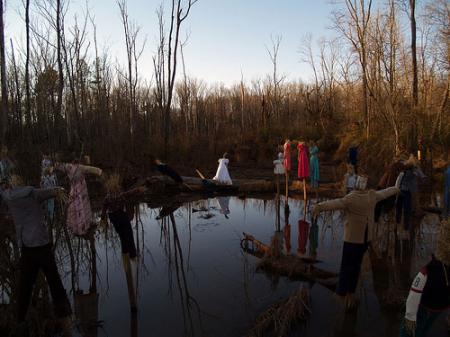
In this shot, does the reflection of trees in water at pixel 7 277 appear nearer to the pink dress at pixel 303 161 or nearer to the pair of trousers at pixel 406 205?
the pair of trousers at pixel 406 205

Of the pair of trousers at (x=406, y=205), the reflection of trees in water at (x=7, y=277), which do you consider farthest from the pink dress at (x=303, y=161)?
the reflection of trees in water at (x=7, y=277)

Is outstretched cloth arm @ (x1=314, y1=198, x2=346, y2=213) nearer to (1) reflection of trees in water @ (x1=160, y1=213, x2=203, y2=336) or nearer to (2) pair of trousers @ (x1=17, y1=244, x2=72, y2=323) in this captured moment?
(1) reflection of trees in water @ (x1=160, y1=213, x2=203, y2=336)

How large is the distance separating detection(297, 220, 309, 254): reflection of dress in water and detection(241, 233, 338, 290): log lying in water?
882 mm

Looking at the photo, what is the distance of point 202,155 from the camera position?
24.3 m

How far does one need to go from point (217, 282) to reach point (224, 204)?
7.25m

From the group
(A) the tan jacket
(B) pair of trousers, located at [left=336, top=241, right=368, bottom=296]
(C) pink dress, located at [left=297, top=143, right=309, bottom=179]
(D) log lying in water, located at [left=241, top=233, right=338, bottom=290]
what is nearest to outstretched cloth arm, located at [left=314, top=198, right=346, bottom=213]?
(A) the tan jacket

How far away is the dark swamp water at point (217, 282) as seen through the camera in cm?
495

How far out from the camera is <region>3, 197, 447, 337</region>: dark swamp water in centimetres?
495

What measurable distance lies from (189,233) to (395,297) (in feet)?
18.2

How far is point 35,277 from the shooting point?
4.53m

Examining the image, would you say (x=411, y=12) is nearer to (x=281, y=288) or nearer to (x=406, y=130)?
(x=406, y=130)

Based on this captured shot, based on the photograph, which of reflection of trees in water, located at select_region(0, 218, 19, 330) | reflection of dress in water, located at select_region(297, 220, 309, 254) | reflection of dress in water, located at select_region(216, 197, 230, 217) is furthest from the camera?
reflection of dress in water, located at select_region(216, 197, 230, 217)

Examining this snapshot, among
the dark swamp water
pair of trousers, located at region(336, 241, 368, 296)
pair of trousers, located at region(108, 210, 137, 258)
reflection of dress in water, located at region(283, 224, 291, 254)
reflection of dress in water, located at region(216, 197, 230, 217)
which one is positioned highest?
pair of trousers, located at region(108, 210, 137, 258)

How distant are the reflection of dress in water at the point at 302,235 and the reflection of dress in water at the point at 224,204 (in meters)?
2.76
